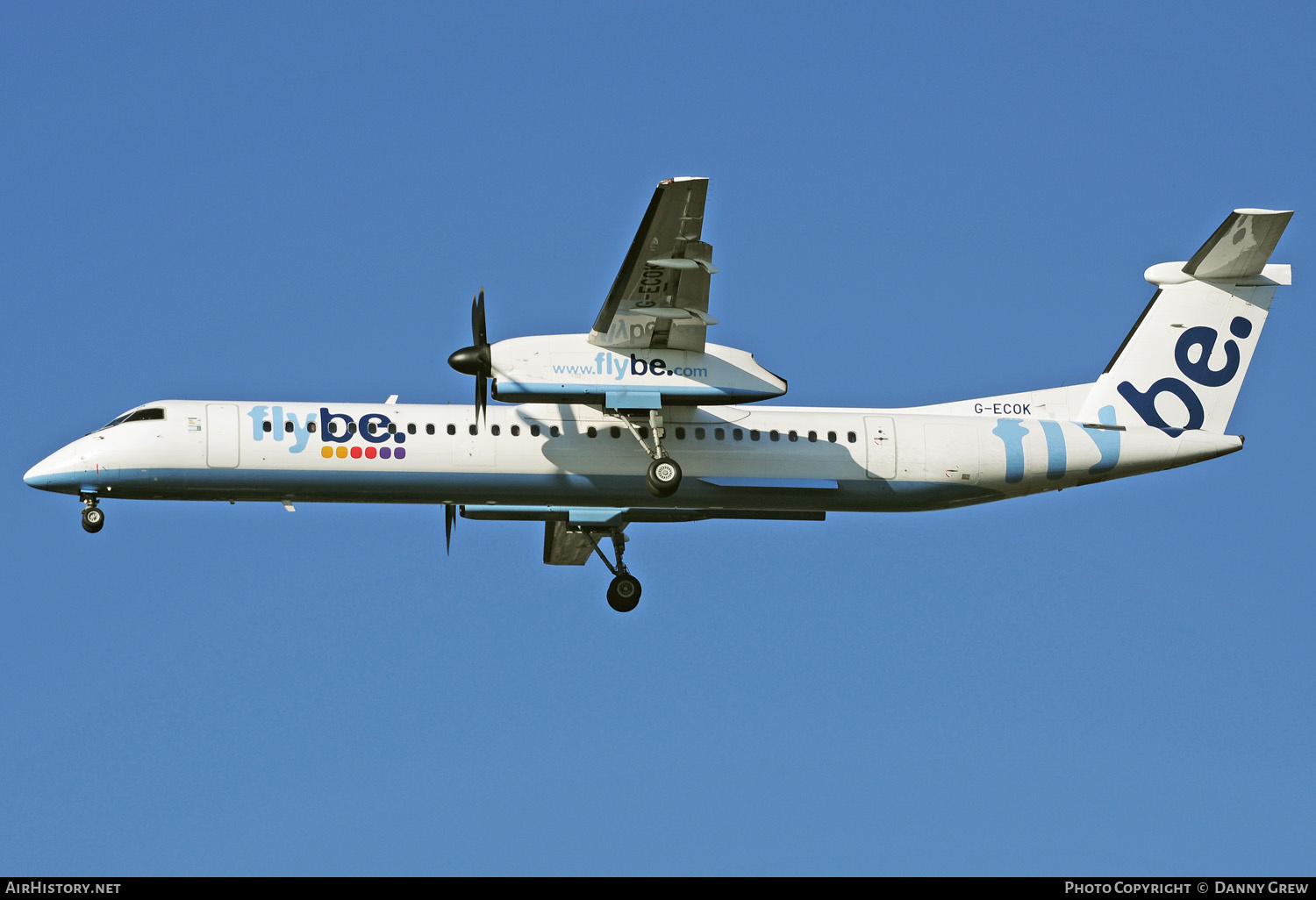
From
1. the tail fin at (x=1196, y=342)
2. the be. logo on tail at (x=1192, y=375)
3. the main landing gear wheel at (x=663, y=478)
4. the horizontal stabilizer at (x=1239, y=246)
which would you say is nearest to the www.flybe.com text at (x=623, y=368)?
the main landing gear wheel at (x=663, y=478)

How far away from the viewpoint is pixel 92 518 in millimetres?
26203

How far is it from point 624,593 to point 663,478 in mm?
3877

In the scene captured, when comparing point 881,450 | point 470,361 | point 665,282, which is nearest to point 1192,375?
point 881,450

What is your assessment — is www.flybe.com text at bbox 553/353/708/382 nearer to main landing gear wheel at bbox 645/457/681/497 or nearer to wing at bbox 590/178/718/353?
wing at bbox 590/178/718/353

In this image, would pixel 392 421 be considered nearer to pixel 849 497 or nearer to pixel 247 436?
pixel 247 436

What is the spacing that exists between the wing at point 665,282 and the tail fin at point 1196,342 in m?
7.43

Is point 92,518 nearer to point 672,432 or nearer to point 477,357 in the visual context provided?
point 477,357

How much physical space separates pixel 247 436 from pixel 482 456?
11.7 ft

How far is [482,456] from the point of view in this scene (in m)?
26.8

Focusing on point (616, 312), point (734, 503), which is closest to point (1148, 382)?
point (734, 503)

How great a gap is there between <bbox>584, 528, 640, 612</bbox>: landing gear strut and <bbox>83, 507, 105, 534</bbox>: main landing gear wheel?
7980mm

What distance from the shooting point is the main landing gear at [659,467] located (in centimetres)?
2664
